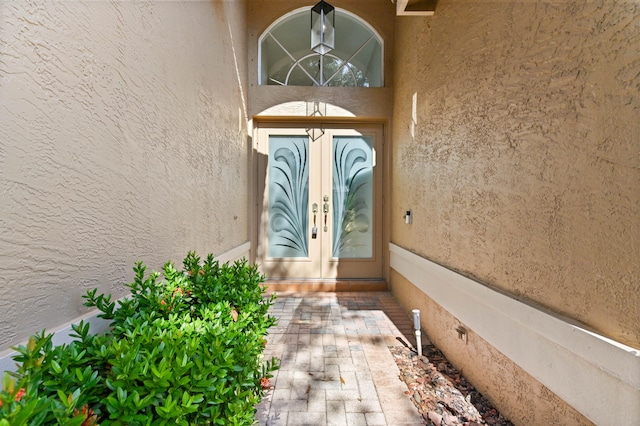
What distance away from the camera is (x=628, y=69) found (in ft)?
3.74

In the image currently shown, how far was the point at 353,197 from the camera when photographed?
4859mm

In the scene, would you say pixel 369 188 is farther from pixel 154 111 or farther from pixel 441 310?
pixel 154 111

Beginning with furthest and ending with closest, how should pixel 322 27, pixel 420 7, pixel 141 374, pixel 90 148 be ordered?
pixel 322 27
pixel 420 7
pixel 90 148
pixel 141 374

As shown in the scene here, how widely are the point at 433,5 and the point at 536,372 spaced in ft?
10.6

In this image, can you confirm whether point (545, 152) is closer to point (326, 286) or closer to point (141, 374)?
point (141, 374)

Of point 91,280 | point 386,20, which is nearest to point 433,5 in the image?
point 386,20

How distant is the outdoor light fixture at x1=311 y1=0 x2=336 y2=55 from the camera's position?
12.0ft

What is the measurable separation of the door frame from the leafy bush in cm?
335

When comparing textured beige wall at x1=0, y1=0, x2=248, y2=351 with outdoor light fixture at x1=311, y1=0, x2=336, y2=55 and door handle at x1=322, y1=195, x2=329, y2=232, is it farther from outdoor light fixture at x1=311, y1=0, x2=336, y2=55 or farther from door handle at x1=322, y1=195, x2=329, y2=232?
door handle at x1=322, y1=195, x2=329, y2=232

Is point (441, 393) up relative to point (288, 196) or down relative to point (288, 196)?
down

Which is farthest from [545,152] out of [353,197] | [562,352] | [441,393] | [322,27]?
[353,197]

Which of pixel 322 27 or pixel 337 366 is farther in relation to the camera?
pixel 322 27

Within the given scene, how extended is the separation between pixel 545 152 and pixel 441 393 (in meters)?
1.81

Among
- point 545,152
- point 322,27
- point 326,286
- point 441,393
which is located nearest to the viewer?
point 545,152
